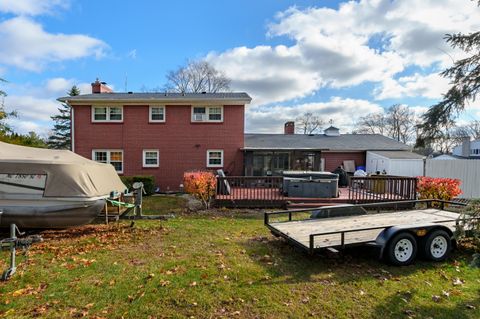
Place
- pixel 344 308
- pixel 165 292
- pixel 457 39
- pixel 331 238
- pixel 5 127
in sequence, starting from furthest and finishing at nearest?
pixel 5 127 < pixel 457 39 < pixel 331 238 < pixel 165 292 < pixel 344 308

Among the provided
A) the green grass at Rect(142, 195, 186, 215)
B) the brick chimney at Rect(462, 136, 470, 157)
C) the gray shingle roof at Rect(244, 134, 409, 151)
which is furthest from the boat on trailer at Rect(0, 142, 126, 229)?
the brick chimney at Rect(462, 136, 470, 157)

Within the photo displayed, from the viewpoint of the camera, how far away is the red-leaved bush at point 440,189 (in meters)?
10.5

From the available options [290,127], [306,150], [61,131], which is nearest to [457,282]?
[306,150]

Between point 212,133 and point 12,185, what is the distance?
11975 mm

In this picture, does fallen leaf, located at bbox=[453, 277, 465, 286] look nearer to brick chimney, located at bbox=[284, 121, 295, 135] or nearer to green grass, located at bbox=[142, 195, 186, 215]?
green grass, located at bbox=[142, 195, 186, 215]

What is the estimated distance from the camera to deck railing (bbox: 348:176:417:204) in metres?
11.5

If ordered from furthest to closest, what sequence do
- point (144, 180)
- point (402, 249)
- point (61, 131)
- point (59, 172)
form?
point (61, 131) → point (144, 180) → point (59, 172) → point (402, 249)

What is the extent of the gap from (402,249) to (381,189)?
25.3 feet

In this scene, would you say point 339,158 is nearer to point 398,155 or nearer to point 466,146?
point 398,155

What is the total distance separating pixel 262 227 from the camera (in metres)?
8.06

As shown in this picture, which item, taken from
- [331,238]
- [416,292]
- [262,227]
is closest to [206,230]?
[262,227]

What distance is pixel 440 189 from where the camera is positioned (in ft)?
34.8

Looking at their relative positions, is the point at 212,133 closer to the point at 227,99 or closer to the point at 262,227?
the point at 227,99

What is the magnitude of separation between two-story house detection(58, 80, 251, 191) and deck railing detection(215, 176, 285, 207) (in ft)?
17.6
